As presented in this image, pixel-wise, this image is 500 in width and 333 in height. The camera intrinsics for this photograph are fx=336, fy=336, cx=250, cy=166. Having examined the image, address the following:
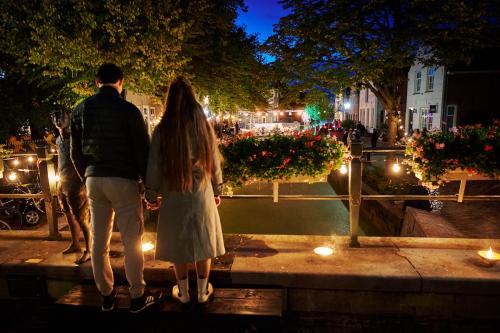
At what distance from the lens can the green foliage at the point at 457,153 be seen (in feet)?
12.1

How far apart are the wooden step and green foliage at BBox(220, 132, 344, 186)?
129 cm

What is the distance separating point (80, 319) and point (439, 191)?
10.6 meters

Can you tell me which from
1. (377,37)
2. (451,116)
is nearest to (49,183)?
(377,37)

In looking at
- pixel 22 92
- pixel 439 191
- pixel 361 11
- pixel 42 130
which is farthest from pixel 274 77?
pixel 42 130

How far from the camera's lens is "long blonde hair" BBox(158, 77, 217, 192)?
2.52 metres

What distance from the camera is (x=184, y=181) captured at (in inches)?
101

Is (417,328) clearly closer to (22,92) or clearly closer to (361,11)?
(361,11)

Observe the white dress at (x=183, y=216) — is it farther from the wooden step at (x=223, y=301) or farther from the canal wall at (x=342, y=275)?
the canal wall at (x=342, y=275)

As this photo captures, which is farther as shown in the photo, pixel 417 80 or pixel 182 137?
pixel 417 80

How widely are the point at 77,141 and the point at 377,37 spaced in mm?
9715

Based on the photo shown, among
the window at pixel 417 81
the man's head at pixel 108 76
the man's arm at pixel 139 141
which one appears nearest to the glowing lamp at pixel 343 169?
the man's arm at pixel 139 141

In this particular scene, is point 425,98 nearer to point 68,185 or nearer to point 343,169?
point 343,169

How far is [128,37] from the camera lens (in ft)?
24.4

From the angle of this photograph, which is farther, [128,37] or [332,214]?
[332,214]
